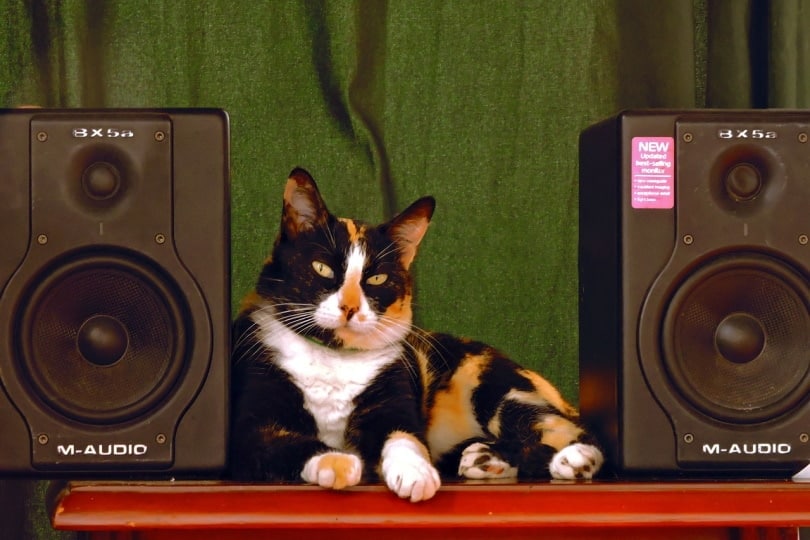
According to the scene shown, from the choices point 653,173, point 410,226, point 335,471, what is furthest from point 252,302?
point 653,173

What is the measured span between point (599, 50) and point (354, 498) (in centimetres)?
92

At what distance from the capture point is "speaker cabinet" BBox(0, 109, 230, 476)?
883mm

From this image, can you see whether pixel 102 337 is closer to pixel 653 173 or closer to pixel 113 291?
pixel 113 291

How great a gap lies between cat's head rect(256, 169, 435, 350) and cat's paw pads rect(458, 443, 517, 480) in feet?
0.57

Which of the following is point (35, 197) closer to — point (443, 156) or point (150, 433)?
point (150, 433)

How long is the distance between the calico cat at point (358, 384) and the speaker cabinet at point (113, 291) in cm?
10

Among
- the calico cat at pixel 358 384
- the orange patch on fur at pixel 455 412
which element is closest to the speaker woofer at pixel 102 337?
the calico cat at pixel 358 384

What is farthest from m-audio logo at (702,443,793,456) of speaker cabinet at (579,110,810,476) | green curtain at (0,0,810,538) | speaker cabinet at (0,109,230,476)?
green curtain at (0,0,810,538)

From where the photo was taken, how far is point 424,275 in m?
1.51

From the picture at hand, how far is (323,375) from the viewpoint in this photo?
1.04 meters

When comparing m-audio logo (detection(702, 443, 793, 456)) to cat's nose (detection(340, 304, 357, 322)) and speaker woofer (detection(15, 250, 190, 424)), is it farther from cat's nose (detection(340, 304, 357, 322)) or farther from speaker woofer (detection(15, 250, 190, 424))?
speaker woofer (detection(15, 250, 190, 424))

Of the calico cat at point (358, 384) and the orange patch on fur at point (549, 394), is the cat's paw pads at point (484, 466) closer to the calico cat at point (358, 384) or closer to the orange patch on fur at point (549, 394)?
the calico cat at point (358, 384)

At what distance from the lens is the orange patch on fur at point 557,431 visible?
100 cm

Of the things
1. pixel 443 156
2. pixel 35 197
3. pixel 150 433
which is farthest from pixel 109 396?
pixel 443 156
